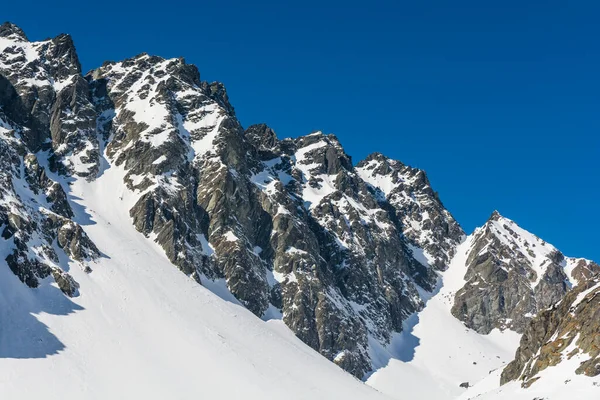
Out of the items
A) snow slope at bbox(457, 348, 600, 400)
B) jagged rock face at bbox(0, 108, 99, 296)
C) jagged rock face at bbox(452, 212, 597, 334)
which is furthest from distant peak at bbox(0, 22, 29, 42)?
snow slope at bbox(457, 348, 600, 400)

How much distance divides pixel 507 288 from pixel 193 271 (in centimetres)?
10930

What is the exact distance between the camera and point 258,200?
151 metres

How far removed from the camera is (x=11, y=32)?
533 feet

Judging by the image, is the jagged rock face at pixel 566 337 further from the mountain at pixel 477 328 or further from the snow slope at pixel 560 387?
the snow slope at pixel 560 387

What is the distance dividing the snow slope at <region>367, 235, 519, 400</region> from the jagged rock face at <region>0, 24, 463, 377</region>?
5.08 m

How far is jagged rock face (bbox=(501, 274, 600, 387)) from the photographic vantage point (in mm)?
47156

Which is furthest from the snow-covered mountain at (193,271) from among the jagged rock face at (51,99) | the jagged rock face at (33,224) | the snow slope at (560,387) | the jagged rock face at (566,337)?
the snow slope at (560,387)

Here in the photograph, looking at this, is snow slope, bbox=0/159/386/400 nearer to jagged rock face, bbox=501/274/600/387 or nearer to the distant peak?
jagged rock face, bbox=501/274/600/387

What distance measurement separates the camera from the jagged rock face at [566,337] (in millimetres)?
47156

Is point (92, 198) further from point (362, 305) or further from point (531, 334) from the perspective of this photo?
point (531, 334)

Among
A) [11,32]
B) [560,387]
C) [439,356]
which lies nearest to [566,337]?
[560,387]

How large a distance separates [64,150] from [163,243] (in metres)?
37.8

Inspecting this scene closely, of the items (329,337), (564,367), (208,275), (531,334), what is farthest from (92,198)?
(564,367)

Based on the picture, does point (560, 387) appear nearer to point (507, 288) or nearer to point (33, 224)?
point (33, 224)
